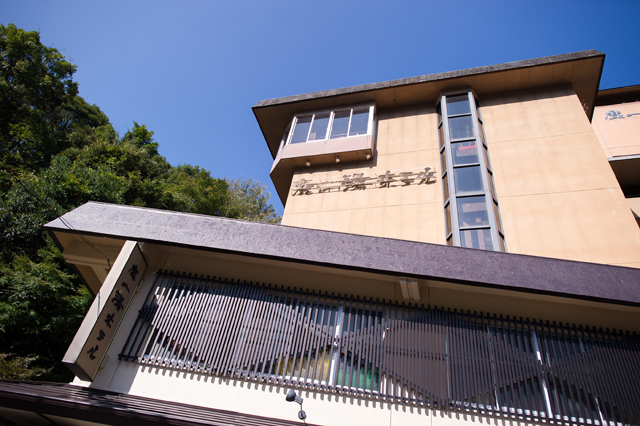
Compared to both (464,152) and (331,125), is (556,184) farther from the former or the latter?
(331,125)

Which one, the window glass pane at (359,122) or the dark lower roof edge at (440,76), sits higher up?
the dark lower roof edge at (440,76)

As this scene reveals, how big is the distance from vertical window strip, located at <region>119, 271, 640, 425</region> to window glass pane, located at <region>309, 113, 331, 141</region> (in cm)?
725

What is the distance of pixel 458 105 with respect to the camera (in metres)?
11.5

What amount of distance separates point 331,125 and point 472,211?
5.84 metres

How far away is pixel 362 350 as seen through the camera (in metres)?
5.36

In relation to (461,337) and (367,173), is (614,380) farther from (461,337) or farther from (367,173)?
(367,173)

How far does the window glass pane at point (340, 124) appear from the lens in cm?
1195

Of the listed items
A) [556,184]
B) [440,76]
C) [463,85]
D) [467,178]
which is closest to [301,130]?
[440,76]

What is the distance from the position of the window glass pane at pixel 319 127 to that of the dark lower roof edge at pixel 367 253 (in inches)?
261

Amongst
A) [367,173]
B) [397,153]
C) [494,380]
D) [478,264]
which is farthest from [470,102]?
[494,380]

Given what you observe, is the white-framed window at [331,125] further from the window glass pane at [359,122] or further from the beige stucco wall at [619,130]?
the beige stucco wall at [619,130]

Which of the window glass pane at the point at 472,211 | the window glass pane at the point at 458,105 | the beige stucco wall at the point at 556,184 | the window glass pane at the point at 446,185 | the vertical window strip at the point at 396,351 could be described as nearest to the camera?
the vertical window strip at the point at 396,351

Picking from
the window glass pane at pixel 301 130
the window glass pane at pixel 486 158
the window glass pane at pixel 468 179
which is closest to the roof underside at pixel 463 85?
A: the window glass pane at pixel 301 130

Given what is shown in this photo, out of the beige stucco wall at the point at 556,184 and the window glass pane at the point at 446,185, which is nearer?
the beige stucco wall at the point at 556,184
